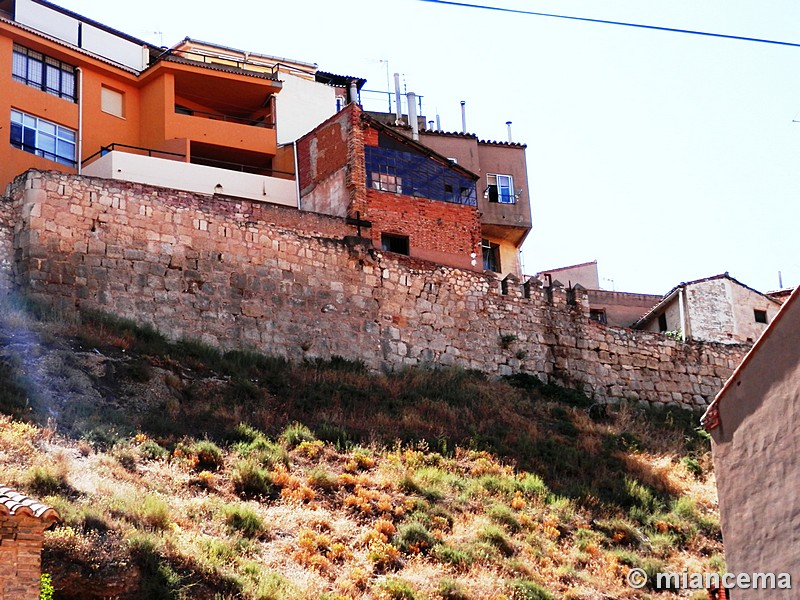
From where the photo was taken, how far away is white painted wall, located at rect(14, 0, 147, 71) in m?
38.2

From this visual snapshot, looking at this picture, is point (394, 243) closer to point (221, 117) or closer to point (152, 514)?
point (221, 117)

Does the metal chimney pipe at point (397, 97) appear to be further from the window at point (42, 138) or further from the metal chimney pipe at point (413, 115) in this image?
the window at point (42, 138)

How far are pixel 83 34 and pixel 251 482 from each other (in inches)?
833

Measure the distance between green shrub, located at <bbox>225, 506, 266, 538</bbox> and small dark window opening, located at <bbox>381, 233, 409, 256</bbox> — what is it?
1590cm

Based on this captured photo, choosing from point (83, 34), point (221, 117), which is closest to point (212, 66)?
point (221, 117)

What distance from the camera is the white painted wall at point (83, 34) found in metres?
38.2

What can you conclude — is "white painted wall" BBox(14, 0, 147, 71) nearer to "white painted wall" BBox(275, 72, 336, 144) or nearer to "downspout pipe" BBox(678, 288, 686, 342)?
"white painted wall" BBox(275, 72, 336, 144)

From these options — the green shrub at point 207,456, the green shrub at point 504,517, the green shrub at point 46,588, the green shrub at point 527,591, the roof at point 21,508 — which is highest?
the green shrub at point 207,456

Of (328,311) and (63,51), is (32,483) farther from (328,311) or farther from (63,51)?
(63,51)

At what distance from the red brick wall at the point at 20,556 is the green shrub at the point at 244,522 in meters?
6.41

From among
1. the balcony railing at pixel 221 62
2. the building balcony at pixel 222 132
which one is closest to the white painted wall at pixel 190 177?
the building balcony at pixel 222 132

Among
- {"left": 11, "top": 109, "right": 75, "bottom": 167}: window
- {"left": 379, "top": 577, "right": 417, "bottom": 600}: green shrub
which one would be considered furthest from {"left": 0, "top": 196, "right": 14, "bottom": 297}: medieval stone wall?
{"left": 379, "top": 577, "right": 417, "bottom": 600}: green shrub

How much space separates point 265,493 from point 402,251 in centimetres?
1468

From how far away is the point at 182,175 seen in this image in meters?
36.7
